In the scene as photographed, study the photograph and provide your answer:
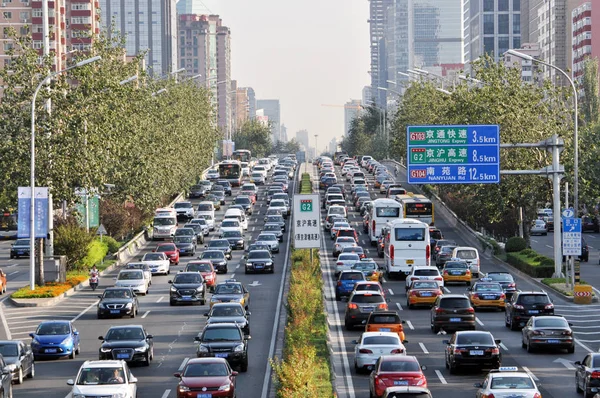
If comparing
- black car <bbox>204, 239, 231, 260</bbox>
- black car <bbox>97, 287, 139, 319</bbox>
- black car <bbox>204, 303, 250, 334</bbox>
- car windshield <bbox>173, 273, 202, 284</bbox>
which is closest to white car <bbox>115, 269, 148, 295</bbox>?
car windshield <bbox>173, 273, 202, 284</bbox>

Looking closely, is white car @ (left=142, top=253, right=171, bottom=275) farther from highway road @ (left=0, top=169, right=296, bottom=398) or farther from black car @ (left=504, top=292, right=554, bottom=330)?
black car @ (left=504, top=292, right=554, bottom=330)

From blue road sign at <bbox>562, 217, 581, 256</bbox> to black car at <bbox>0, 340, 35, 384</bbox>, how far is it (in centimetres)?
2674

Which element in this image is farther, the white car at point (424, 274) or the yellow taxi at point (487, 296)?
the white car at point (424, 274)

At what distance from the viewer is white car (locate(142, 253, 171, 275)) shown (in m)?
62.3

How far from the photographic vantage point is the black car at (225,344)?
32875mm

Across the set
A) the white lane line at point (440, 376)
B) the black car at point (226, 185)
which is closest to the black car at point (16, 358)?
the white lane line at point (440, 376)

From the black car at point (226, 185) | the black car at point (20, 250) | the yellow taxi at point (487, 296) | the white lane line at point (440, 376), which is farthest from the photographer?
the black car at point (226, 185)

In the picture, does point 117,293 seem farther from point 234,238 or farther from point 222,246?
point 234,238

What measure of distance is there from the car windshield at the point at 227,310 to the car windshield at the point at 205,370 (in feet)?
35.8

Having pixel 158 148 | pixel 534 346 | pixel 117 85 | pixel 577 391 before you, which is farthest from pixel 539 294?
pixel 158 148

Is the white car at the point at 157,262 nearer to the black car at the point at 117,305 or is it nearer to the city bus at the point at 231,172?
the black car at the point at 117,305

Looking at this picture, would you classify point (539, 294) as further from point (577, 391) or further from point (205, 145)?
point (205, 145)

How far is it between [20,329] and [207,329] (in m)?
13.0

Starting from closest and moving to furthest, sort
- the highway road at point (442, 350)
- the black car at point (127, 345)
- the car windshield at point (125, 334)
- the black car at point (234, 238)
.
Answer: the highway road at point (442, 350), the black car at point (127, 345), the car windshield at point (125, 334), the black car at point (234, 238)
